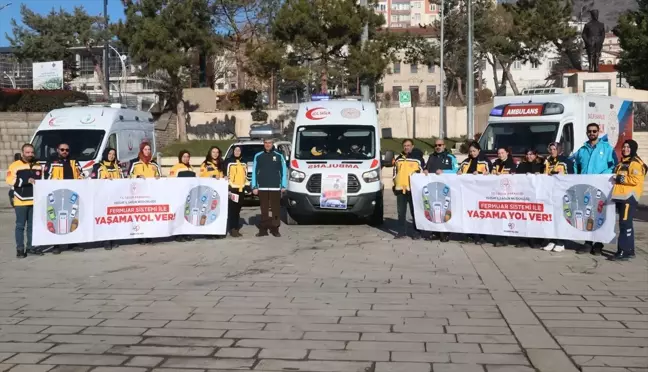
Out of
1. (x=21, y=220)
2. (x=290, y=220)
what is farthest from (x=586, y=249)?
(x=21, y=220)

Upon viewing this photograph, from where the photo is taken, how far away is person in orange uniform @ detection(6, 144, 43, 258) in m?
11.4

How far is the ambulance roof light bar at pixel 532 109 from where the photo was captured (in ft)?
56.3

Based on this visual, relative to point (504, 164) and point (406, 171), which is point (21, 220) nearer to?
point (406, 171)

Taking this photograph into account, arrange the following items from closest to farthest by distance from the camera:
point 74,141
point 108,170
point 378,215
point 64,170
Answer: point 64,170
point 108,170
point 378,215
point 74,141

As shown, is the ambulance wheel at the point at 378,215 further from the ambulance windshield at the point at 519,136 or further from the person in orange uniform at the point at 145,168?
the person in orange uniform at the point at 145,168

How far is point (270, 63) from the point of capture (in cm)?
3453

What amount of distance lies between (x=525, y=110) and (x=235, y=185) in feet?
25.1

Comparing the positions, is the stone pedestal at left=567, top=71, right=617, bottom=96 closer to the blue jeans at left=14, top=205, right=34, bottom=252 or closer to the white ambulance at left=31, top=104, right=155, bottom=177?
the white ambulance at left=31, top=104, right=155, bottom=177

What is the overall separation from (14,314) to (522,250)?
25.5ft

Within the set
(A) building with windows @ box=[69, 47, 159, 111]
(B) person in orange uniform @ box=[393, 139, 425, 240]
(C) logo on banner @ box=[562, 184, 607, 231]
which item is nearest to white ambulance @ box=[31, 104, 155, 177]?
(B) person in orange uniform @ box=[393, 139, 425, 240]

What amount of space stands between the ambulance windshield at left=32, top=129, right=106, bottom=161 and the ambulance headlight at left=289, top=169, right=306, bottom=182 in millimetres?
5223

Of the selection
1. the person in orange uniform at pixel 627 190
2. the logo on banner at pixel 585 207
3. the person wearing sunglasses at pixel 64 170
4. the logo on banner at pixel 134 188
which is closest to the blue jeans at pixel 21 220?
the person wearing sunglasses at pixel 64 170

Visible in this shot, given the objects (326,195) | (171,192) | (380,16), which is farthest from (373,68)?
Answer: (171,192)

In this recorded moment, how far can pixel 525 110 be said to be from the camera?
1734 cm
